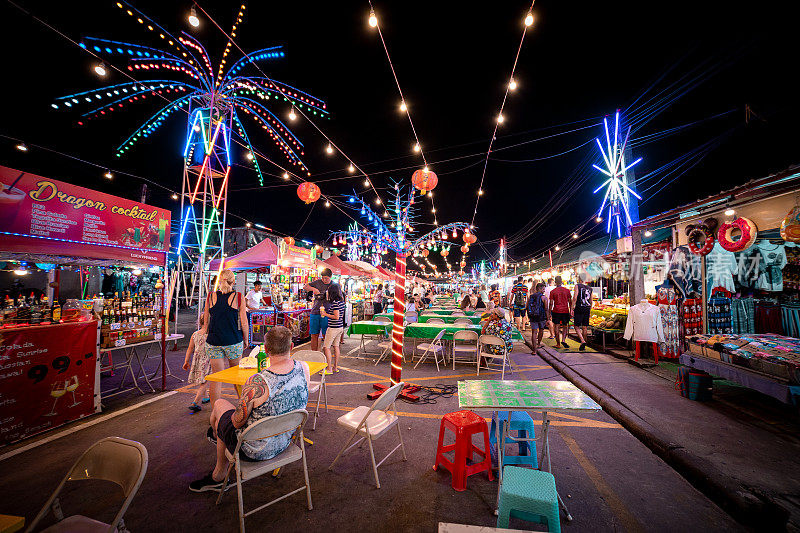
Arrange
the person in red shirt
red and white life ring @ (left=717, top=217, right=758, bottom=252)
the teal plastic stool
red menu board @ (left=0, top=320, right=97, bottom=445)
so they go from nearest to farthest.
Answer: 1. the teal plastic stool
2. red menu board @ (left=0, top=320, right=97, bottom=445)
3. red and white life ring @ (left=717, top=217, right=758, bottom=252)
4. the person in red shirt

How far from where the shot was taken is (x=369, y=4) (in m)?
5.16

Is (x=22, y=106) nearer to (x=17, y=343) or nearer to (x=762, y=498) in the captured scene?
(x=17, y=343)

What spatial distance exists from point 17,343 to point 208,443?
8.35 feet

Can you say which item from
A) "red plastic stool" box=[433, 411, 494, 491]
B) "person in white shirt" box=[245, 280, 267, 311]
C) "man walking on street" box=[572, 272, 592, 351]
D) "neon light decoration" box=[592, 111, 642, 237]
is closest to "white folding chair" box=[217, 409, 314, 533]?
"red plastic stool" box=[433, 411, 494, 491]

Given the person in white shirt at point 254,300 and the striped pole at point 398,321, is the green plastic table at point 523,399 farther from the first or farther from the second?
the person in white shirt at point 254,300

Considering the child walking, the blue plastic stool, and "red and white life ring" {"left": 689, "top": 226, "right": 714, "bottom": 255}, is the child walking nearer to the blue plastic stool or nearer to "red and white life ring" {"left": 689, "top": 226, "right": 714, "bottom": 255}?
the blue plastic stool

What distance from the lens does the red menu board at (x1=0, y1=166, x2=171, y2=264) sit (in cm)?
410

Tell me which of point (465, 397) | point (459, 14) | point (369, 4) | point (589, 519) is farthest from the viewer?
point (459, 14)

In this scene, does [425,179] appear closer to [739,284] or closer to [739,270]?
[739,270]

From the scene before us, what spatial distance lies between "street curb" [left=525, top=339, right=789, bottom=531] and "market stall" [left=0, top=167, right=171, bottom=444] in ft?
24.0

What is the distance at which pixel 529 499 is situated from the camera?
1.83 meters

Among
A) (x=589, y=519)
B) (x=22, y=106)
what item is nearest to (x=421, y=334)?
(x=589, y=519)

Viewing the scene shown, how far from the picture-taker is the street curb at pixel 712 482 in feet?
7.78

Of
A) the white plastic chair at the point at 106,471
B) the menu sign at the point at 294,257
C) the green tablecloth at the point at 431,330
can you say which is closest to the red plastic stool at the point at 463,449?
the white plastic chair at the point at 106,471
